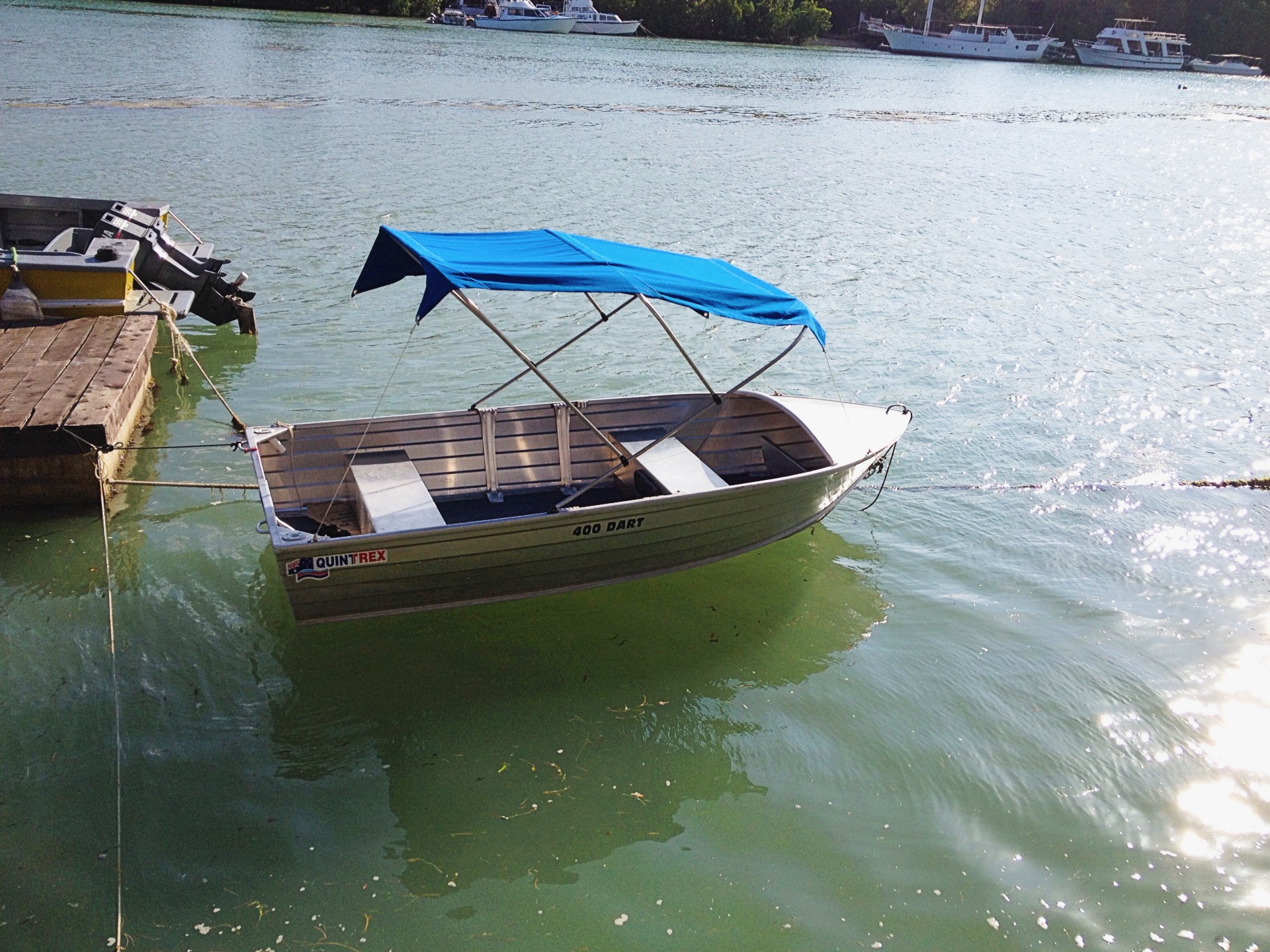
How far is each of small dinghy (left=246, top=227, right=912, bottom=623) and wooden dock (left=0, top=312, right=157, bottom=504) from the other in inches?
73.3

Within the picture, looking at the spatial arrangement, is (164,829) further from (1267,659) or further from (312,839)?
(1267,659)

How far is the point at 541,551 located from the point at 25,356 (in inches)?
242

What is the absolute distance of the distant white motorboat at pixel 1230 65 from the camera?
3457 inches

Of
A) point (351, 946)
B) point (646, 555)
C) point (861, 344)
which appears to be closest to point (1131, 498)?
point (861, 344)

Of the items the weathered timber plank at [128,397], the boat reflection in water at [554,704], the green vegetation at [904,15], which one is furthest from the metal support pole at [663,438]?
the green vegetation at [904,15]

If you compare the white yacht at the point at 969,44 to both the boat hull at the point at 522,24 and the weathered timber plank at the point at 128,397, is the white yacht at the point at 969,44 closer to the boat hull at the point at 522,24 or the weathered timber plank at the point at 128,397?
the boat hull at the point at 522,24

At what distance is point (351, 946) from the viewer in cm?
545

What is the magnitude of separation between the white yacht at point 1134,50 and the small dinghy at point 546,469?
305 ft

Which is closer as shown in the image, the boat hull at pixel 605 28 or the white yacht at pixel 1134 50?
the boat hull at pixel 605 28

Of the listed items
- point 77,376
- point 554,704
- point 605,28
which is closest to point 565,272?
point 554,704

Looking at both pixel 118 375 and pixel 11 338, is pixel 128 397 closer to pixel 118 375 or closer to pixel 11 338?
pixel 118 375

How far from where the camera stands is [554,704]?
748 cm

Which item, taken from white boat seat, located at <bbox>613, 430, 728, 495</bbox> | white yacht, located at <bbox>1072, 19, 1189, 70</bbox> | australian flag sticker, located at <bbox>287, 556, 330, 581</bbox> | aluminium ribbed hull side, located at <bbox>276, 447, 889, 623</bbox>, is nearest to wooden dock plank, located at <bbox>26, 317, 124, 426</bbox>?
australian flag sticker, located at <bbox>287, 556, 330, 581</bbox>

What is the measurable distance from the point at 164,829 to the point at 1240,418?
1323 centimetres
